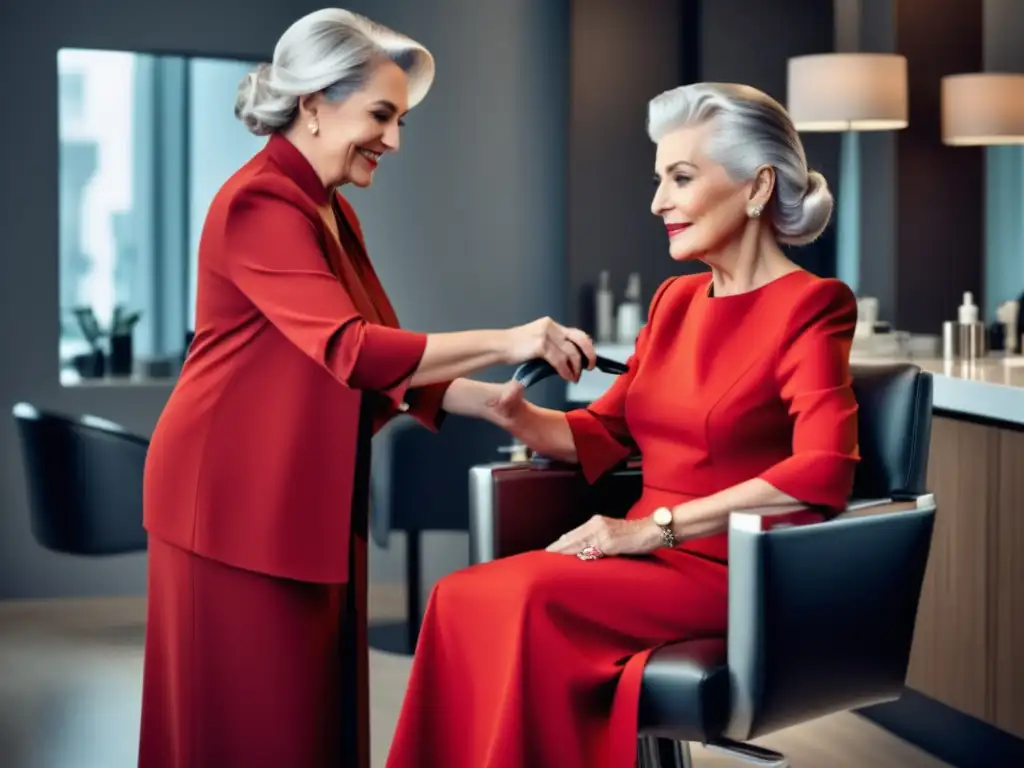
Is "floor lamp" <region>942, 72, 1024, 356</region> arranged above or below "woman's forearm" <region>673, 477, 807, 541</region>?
above

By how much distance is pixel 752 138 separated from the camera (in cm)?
243

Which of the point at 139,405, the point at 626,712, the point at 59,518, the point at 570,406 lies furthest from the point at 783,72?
the point at 626,712

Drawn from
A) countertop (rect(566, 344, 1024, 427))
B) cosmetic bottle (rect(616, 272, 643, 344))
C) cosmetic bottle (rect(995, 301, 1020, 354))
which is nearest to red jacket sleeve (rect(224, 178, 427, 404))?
countertop (rect(566, 344, 1024, 427))

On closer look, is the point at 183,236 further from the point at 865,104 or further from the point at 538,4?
the point at 865,104

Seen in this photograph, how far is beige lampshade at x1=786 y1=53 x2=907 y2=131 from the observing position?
450cm

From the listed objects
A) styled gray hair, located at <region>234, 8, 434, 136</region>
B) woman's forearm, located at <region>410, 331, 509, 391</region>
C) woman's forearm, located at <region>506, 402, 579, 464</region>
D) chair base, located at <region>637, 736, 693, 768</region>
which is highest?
styled gray hair, located at <region>234, 8, 434, 136</region>

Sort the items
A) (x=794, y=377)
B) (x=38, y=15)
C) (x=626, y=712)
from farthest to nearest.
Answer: (x=38, y=15) < (x=794, y=377) < (x=626, y=712)

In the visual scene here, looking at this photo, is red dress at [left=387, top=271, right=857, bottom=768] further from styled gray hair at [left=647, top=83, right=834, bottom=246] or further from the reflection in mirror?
the reflection in mirror

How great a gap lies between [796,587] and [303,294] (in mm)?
812

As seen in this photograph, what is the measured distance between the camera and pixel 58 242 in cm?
523

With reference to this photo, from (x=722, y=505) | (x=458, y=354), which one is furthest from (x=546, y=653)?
(x=458, y=354)

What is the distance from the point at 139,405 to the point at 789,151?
11.2ft

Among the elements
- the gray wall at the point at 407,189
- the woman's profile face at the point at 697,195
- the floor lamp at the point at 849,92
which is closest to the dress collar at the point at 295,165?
the woman's profile face at the point at 697,195

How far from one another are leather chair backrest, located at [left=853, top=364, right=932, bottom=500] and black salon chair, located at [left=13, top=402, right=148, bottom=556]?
232 centimetres
